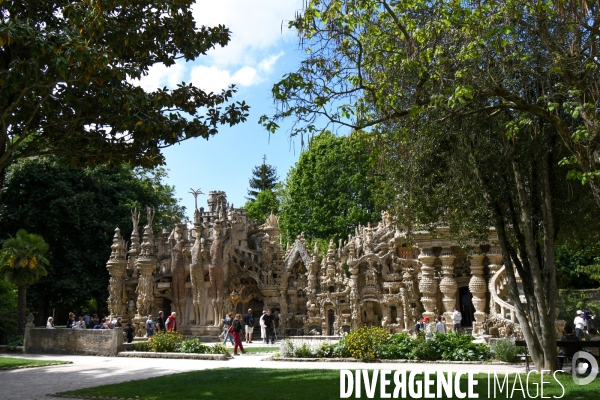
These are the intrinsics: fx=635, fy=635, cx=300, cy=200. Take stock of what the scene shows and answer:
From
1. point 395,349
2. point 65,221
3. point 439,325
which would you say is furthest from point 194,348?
point 65,221

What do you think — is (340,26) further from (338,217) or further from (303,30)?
(338,217)

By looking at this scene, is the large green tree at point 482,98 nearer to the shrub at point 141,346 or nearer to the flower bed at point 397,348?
the flower bed at point 397,348

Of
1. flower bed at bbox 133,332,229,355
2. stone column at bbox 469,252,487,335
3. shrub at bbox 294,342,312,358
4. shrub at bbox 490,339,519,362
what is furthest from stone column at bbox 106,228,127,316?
shrub at bbox 490,339,519,362

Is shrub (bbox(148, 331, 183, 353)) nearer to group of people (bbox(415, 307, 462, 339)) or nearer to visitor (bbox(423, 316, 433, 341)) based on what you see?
group of people (bbox(415, 307, 462, 339))

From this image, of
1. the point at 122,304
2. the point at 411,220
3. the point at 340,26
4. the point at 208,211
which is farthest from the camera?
the point at 208,211

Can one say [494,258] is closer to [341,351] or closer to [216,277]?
[341,351]

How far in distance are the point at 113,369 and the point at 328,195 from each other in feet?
102

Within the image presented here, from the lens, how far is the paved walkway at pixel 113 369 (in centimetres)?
1520

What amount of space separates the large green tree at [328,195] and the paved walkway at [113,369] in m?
25.1

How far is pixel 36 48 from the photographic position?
11.5 meters

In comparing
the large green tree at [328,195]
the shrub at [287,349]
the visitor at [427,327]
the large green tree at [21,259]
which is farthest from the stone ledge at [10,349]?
the large green tree at [328,195]

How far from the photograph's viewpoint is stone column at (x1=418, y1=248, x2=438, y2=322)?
80.1 feet

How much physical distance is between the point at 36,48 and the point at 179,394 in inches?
285

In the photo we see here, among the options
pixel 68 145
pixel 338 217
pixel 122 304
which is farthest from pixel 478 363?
pixel 338 217
